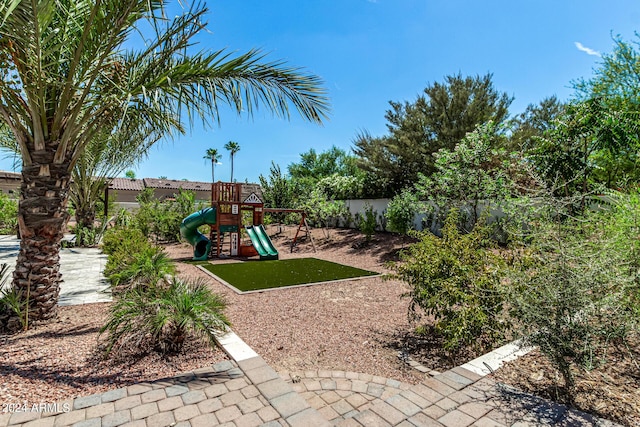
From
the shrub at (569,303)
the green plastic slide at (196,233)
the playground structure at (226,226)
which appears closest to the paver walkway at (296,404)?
the shrub at (569,303)

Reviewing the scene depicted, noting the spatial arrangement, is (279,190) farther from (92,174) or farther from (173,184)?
(173,184)

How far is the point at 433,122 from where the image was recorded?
570 inches

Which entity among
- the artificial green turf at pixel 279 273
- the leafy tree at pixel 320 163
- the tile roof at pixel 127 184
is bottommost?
the artificial green turf at pixel 279 273

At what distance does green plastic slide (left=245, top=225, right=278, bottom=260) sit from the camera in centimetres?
1171

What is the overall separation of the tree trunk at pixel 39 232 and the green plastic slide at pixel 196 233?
7.47 metres

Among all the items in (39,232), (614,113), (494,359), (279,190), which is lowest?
(494,359)

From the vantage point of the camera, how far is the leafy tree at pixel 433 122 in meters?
13.8

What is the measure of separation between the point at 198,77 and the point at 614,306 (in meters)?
5.47

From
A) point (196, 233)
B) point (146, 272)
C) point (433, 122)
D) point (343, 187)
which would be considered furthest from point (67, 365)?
point (343, 187)

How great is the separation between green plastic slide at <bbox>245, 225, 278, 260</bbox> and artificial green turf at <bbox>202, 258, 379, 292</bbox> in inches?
24.4

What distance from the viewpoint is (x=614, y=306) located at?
2.83 metres

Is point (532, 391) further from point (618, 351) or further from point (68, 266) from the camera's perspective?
point (68, 266)

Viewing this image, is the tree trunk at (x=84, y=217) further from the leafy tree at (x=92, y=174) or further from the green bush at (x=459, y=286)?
the green bush at (x=459, y=286)

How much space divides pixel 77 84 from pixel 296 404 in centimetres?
422
